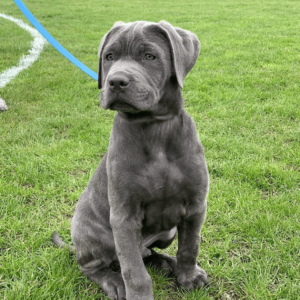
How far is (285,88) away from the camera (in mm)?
7293

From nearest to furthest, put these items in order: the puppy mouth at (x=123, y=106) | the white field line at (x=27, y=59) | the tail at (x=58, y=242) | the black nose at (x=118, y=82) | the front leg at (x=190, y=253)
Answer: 1. the black nose at (x=118, y=82)
2. the puppy mouth at (x=123, y=106)
3. the front leg at (x=190, y=253)
4. the tail at (x=58, y=242)
5. the white field line at (x=27, y=59)

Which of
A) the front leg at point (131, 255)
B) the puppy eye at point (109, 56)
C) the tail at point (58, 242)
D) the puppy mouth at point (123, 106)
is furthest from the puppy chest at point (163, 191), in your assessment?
the tail at point (58, 242)

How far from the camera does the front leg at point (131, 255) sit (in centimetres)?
244

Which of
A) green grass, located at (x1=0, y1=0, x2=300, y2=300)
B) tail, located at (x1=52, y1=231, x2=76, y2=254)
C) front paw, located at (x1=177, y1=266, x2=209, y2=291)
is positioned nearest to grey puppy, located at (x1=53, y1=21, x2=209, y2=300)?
front paw, located at (x1=177, y1=266, x2=209, y2=291)

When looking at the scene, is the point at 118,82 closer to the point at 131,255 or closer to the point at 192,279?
the point at 131,255

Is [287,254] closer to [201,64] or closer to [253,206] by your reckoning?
[253,206]

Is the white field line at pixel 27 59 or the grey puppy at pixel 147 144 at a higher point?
the grey puppy at pixel 147 144

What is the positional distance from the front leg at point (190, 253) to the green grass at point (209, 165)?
10cm

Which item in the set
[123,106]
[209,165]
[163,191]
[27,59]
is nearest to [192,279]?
[163,191]

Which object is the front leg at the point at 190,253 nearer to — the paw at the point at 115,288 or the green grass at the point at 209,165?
the green grass at the point at 209,165

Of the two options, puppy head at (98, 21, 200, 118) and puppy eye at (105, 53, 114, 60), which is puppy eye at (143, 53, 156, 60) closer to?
puppy head at (98, 21, 200, 118)

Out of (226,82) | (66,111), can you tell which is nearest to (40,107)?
(66,111)

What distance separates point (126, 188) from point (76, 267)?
1.17 m

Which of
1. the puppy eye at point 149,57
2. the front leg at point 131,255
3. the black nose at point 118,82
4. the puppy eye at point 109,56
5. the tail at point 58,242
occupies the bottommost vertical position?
the tail at point 58,242
